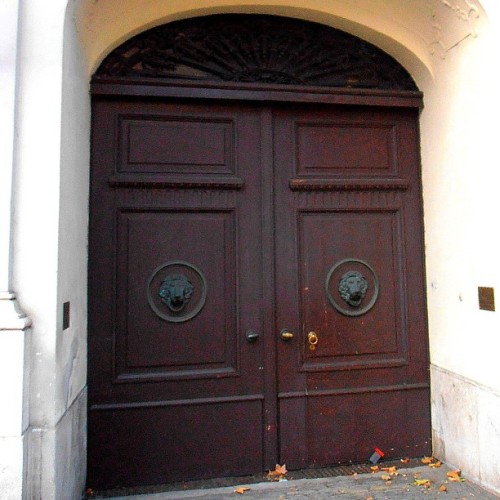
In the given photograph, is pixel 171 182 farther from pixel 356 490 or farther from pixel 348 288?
pixel 356 490

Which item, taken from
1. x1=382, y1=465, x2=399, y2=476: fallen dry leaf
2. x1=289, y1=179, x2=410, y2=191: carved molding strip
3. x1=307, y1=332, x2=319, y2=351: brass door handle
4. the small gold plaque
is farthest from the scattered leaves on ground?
x1=289, y1=179, x2=410, y2=191: carved molding strip

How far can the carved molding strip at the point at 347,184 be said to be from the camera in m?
3.62

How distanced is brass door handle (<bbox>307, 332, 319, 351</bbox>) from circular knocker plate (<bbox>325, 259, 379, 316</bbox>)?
30 centimetres

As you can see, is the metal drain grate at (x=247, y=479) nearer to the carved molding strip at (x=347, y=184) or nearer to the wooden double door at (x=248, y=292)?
the wooden double door at (x=248, y=292)

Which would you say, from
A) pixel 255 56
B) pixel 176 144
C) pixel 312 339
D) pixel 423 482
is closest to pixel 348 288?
pixel 312 339

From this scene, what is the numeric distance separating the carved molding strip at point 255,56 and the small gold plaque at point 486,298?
198 cm

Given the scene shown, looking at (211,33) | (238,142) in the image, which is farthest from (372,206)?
(211,33)

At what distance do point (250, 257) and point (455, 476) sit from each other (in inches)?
91.7

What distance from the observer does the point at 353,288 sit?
3582mm

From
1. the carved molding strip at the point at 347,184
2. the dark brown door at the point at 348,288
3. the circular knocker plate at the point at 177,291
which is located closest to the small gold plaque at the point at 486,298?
the dark brown door at the point at 348,288

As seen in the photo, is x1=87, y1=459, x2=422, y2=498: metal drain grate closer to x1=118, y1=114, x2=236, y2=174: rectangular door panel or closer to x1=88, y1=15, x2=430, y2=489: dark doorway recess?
x1=88, y1=15, x2=430, y2=489: dark doorway recess

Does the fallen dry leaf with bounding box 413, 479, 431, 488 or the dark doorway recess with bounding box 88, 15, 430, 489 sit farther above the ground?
the dark doorway recess with bounding box 88, 15, 430, 489

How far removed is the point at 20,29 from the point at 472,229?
3459mm

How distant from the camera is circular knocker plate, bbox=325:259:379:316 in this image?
360 centimetres
